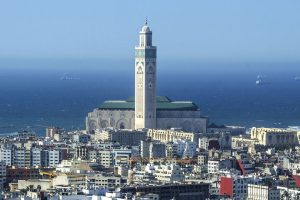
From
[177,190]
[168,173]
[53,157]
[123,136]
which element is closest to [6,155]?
[53,157]

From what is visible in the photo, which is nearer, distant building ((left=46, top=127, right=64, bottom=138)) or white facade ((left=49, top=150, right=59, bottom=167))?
white facade ((left=49, top=150, right=59, bottom=167))

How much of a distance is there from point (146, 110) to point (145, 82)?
1.91m

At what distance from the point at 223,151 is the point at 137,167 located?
9843 mm

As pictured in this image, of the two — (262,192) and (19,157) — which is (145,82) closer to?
(19,157)

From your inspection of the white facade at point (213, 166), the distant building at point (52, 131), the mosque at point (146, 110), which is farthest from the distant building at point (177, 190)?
the mosque at point (146, 110)

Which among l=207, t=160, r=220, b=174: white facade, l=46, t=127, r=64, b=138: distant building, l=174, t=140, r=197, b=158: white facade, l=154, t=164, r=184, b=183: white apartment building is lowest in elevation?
l=154, t=164, r=184, b=183: white apartment building

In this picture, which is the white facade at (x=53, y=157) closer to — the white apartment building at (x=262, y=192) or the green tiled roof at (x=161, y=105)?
the white apartment building at (x=262, y=192)

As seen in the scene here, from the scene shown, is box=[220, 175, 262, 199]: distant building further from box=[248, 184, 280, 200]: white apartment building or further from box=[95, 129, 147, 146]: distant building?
box=[95, 129, 147, 146]: distant building

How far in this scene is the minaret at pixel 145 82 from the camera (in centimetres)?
8156

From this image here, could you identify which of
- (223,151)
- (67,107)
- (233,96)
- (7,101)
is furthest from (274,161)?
(233,96)

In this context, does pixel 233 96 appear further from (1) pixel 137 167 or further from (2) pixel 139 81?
(1) pixel 137 167

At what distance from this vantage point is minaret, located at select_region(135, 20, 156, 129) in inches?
3211

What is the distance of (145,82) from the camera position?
82.8 metres

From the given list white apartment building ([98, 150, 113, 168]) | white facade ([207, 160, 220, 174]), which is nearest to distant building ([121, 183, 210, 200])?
white facade ([207, 160, 220, 174])
